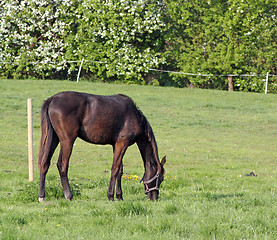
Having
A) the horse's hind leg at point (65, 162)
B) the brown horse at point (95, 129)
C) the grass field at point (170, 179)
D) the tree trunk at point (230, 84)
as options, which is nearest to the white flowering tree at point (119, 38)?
the grass field at point (170, 179)

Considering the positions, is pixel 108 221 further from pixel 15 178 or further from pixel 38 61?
pixel 38 61

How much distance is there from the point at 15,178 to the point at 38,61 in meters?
23.3

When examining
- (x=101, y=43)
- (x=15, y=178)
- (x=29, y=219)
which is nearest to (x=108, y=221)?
(x=29, y=219)

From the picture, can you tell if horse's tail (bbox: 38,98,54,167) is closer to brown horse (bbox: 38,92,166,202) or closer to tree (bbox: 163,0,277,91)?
brown horse (bbox: 38,92,166,202)

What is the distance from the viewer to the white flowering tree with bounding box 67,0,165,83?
107 ft

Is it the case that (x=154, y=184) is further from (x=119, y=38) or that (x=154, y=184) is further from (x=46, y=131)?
(x=119, y=38)

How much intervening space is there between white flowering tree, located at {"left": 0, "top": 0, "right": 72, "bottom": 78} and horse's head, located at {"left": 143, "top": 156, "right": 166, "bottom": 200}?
1004 inches

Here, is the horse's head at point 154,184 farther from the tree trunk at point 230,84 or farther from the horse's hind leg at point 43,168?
the tree trunk at point 230,84

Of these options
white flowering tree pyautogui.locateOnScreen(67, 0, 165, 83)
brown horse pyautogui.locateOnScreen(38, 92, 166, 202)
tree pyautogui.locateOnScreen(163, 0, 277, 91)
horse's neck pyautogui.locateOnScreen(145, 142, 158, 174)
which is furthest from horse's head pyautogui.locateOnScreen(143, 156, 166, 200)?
tree pyautogui.locateOnScreen(163, 0, 277, 91)

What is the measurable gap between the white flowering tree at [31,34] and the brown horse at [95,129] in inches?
987

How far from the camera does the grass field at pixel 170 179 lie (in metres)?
6.43

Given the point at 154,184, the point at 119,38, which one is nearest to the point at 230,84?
the point at 119,38

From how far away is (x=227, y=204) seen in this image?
7996 mm

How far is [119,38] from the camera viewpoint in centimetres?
3256
